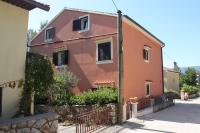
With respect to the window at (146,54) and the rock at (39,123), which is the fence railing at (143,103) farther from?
the rock at (39,123)

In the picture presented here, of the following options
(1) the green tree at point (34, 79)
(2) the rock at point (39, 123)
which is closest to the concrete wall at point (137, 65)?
(1) the green tree at point (34, 79)

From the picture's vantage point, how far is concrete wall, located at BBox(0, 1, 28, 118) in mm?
8861

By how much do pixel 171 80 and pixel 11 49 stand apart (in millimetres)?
30205

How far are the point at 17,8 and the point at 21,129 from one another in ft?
15.7

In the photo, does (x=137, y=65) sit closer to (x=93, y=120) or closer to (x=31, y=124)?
(x=93, y=120)

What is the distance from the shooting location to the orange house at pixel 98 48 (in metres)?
17.6

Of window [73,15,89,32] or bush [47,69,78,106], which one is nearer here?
bush [47,69,78,106]

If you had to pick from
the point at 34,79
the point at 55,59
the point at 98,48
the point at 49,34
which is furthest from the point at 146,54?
the point at 34,79

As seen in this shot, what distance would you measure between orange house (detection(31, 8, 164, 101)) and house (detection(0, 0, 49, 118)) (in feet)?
27.9

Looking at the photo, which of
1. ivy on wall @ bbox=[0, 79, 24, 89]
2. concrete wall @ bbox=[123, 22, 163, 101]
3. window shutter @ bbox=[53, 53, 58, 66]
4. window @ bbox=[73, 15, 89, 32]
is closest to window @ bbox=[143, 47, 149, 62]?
concrete wall @ bbox=[123, 22, 163, 101]

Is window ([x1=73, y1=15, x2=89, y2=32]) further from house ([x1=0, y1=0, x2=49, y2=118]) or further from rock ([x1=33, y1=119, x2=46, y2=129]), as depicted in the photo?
rock ([x1=33, y1=119, x2=46, y2=129])

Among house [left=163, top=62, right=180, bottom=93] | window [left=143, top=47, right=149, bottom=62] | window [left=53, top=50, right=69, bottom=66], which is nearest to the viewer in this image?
window [left=53, top=50, right=69, bottom=66]

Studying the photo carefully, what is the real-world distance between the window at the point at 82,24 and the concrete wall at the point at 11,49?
386 inches

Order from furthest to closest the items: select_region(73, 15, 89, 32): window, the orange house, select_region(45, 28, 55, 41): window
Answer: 1. select_region(45, 28, 55, 41): window
2. select_region(73, 15, 89, 32): window
3. the orange house
